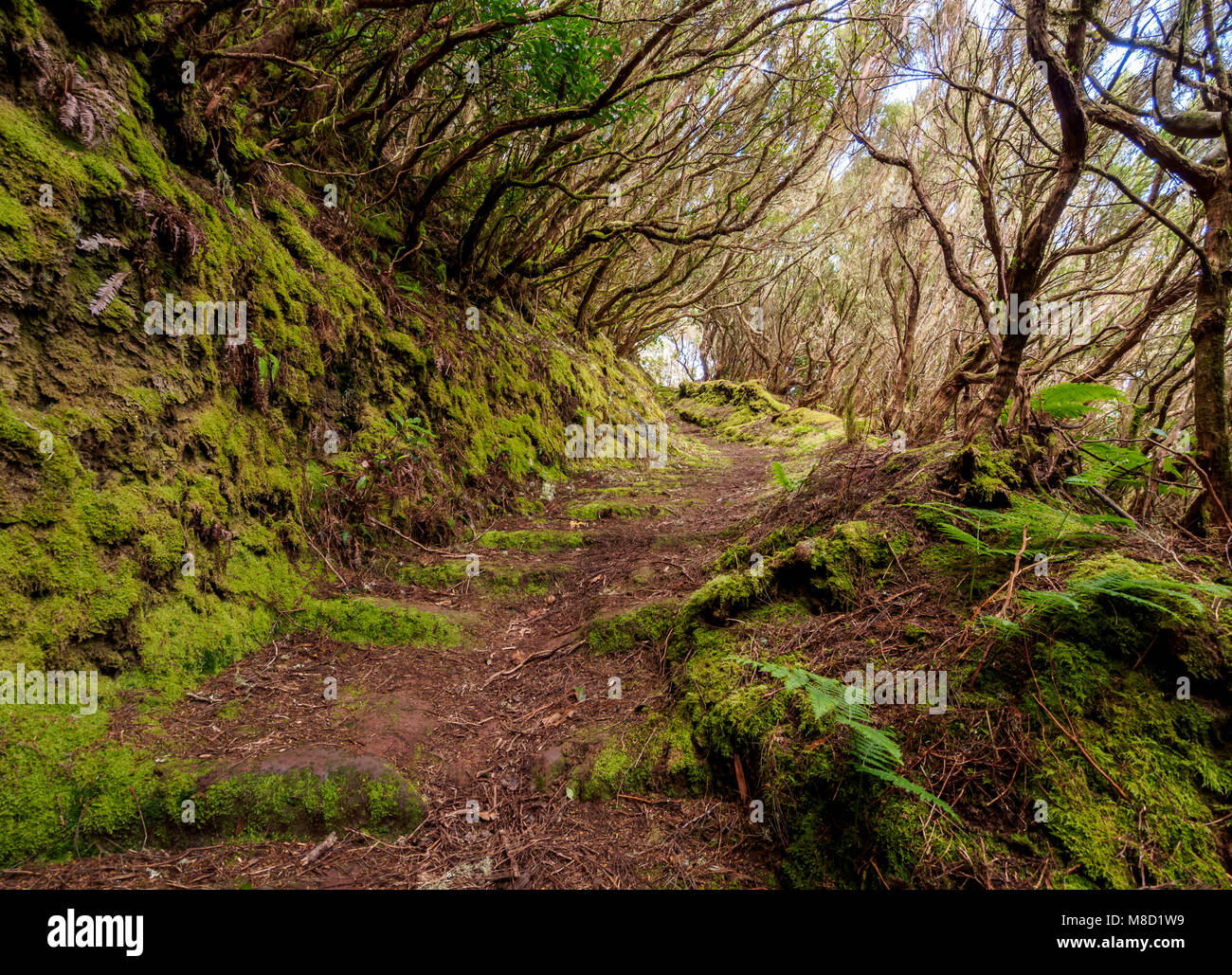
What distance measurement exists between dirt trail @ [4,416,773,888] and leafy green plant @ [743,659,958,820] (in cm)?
61

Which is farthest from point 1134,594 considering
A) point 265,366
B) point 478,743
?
point 265,366

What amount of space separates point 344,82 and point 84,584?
243 inches

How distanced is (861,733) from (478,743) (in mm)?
2224

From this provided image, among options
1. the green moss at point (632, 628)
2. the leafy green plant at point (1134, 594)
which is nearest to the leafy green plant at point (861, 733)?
the leafy green plant at point (1134, 594)

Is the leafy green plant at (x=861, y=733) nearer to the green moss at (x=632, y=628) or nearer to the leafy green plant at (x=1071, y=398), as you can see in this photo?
the green moss at (x=632, y=628)

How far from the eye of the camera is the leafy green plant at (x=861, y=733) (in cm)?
178

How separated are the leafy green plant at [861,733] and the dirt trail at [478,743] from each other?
24.1 inches

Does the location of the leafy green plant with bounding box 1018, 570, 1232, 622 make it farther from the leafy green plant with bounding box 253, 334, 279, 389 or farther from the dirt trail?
the leafy green plant with bounding box 253, 334, 279, 389

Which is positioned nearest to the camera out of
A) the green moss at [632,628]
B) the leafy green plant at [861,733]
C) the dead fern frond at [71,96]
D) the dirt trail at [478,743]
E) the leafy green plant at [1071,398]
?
the leafy green plant at [861,733]

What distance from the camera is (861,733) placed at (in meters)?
1.98

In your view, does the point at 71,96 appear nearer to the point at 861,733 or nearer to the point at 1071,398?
the point at 861,733

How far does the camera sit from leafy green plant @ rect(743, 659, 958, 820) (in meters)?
1.78

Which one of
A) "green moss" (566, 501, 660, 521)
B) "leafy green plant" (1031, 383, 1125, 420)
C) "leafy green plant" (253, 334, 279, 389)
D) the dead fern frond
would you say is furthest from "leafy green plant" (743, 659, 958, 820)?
the dead fern frond

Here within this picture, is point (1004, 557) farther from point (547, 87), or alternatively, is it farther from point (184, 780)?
point (547, 87)
